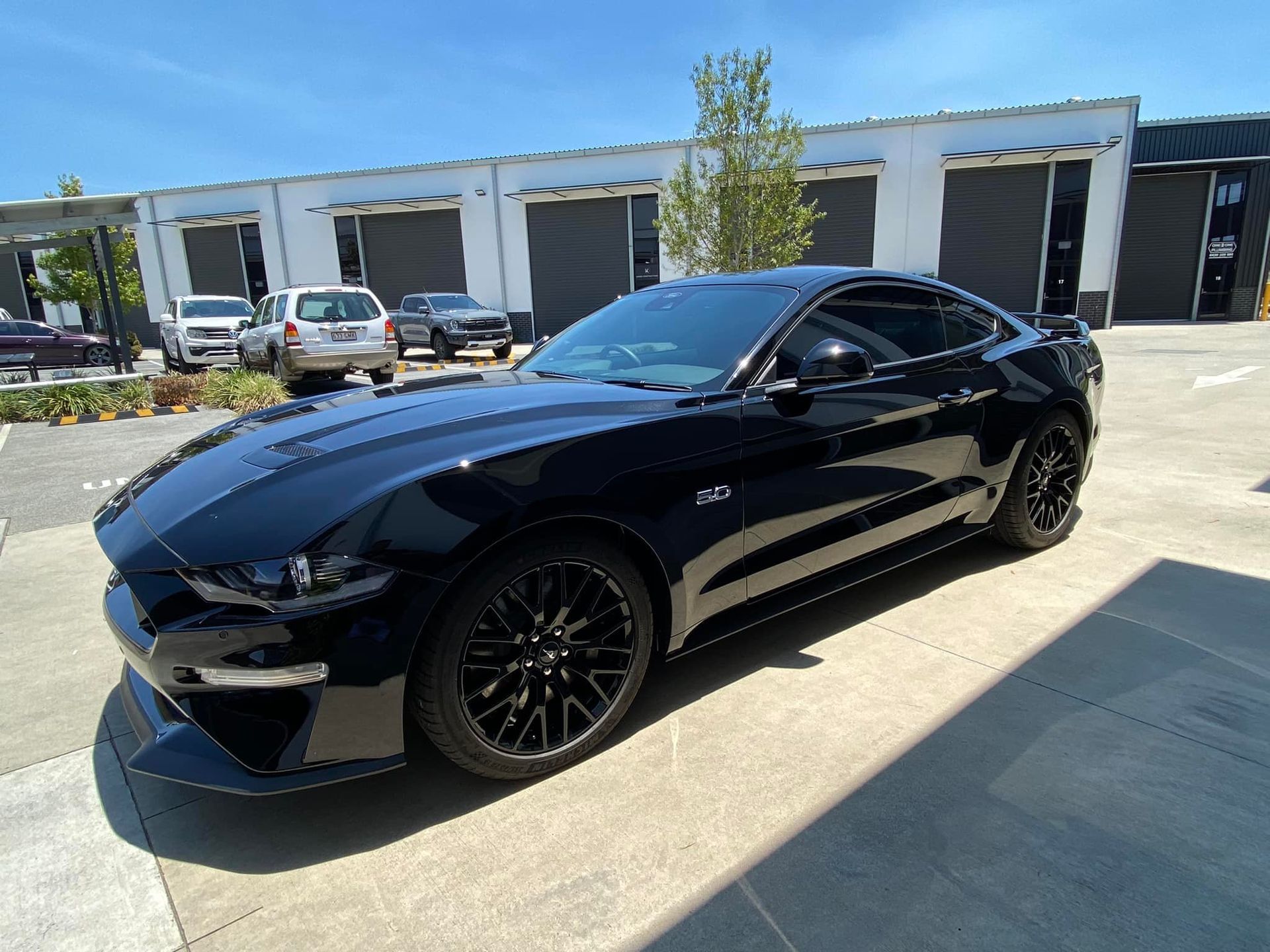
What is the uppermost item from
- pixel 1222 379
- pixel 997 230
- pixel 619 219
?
pixel 619 219

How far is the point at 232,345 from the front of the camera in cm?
1572

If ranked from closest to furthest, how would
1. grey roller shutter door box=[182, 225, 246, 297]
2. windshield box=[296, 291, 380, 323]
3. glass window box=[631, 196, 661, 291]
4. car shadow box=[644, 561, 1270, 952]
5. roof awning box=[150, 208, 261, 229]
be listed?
car shadow box=[644, 561, 1270, 952]
windshield box=[296, 291, 380, 323]
glass window box=[631, 196, 661, 291]
roof awning box=[150, 208, 261, 229]
grey roller shutter door box=[182, 225, 246, 297]

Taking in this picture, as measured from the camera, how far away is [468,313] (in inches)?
744

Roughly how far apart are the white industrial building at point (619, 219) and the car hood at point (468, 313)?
586 centimetres

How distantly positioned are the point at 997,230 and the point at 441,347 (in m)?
17.5

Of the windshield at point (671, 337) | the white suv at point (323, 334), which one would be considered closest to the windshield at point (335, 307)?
the white suv at point (323, 334)

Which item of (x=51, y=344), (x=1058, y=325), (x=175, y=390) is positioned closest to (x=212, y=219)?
(x=51, y=344)

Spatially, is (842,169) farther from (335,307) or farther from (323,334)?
(323,334)

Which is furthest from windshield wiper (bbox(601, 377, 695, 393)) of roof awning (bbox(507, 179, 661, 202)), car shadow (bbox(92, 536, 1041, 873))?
roof awning (bbox(507, 179, 661, 202))

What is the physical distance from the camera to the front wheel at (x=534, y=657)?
6.58 feet

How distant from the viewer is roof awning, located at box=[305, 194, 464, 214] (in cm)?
2542

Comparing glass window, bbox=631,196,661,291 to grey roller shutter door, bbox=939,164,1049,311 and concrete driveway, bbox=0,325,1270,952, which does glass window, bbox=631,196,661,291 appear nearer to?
grey roller shutter door, bbox=939,164,1049,311

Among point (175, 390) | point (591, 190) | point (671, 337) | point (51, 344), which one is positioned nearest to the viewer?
point (671, 337)

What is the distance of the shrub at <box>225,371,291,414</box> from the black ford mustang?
8333 mm
